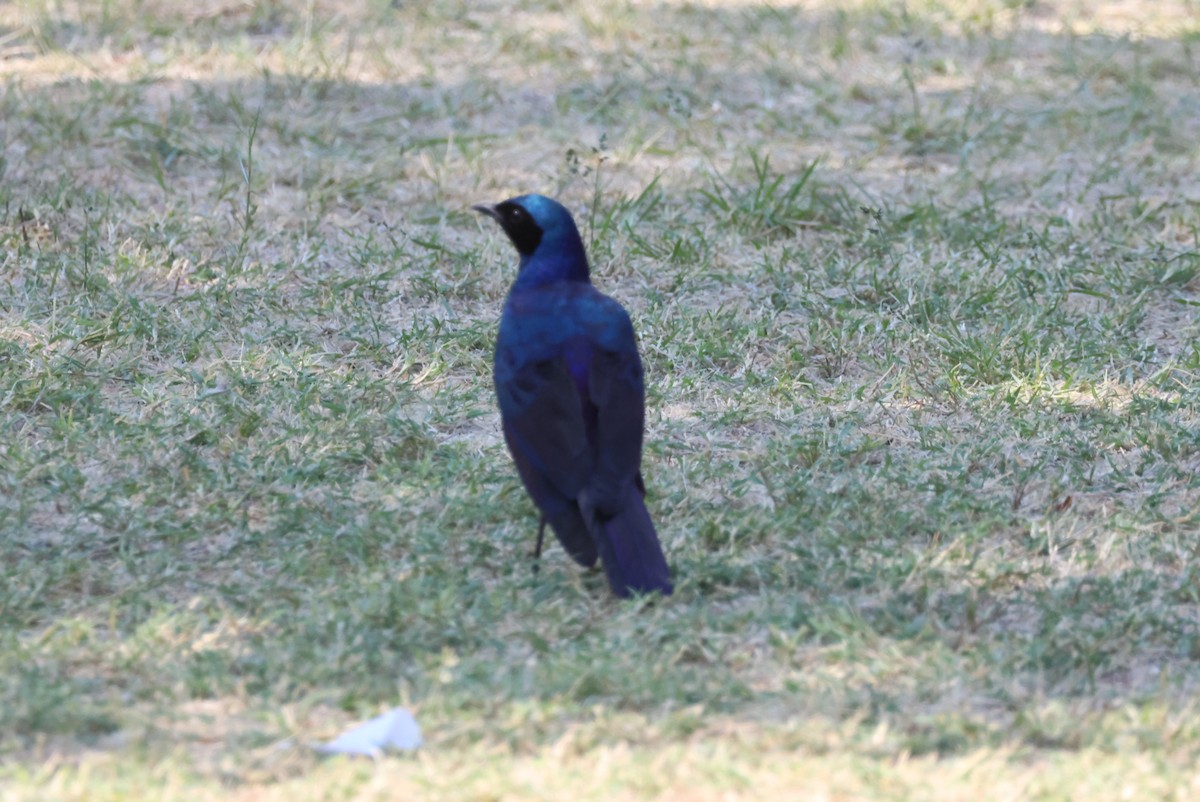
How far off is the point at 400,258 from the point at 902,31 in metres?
3.88

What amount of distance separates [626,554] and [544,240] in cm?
103

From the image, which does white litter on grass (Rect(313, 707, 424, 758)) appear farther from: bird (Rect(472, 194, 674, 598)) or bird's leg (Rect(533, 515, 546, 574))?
bird's leg (Rect(533, 515, 546, 574))

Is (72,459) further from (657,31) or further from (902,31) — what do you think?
(902,31)

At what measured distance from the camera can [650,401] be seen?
5.24 metres

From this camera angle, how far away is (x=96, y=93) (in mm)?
7367

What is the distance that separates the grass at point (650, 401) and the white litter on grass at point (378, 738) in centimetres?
5

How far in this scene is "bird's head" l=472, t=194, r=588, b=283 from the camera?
4.43 meters

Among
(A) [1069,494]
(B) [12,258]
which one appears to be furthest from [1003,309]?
(B) [12,258]

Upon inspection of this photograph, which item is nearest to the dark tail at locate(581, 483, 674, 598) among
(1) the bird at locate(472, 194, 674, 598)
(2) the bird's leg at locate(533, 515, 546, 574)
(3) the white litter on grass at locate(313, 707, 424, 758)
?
(1) the bird at locate(472, 194, 674, 598)

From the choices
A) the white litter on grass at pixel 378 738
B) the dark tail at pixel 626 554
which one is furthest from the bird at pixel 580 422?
the white litter on grass at pixel 378 738

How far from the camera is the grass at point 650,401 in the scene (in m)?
3.37

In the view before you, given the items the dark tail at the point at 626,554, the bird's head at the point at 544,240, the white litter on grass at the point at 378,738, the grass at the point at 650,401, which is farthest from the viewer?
the bird's head at the point at 544,240

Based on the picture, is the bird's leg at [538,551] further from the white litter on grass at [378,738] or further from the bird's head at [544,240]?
the white litter on grass at [378,738]

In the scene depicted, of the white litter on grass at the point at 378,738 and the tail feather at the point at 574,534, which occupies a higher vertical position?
the tail feather at the point at 574,534
